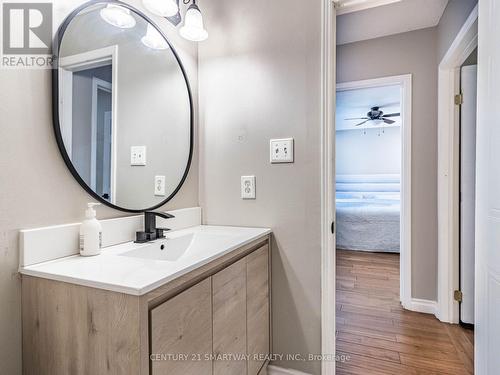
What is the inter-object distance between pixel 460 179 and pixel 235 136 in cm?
180

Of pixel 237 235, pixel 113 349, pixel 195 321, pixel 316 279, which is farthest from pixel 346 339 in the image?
pixel 113 349

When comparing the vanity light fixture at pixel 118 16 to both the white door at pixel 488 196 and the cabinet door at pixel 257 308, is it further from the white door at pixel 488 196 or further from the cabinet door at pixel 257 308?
the white door at pixel 488 196

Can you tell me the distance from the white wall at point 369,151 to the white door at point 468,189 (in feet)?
15.3

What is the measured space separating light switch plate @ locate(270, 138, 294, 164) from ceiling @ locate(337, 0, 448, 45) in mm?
1305

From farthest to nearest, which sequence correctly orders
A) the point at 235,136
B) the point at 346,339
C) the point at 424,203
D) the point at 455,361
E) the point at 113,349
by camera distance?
1. the point at 424,203
2. the point at 346,339
3. the point at 455,361
4. the point at 235,136
5. the point at 113,349

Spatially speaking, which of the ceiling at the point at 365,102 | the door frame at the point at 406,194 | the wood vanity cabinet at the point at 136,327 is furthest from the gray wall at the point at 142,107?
the ceiling at the point at 365,102

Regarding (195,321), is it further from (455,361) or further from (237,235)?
(455,361)

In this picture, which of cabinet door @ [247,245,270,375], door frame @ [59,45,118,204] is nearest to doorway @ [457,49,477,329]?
cabinet door @ [247,245,270,375]

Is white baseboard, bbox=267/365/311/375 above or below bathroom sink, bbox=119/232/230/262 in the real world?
below

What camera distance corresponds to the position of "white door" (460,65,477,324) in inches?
80.8

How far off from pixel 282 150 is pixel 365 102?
423 cm

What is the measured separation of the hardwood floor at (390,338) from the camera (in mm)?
1639

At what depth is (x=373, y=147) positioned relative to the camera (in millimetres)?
6703

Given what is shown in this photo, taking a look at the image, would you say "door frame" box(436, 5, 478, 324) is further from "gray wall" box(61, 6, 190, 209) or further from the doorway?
"gray wall" box(61, 6, 190, 209)
